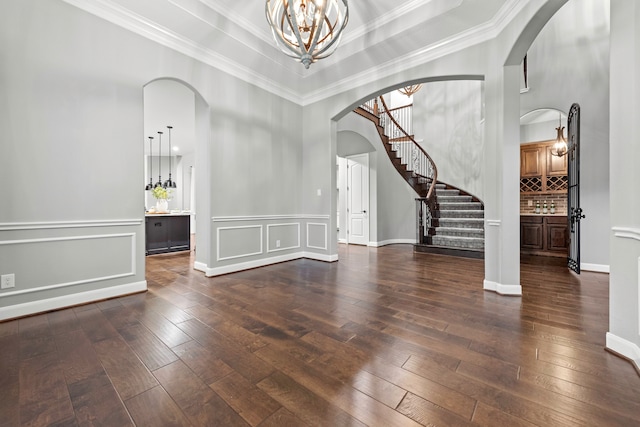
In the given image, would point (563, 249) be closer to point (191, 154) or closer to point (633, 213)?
point (633, 213)

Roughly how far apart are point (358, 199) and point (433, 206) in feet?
6.48

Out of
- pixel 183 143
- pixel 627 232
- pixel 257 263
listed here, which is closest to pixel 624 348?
pixel 627 232

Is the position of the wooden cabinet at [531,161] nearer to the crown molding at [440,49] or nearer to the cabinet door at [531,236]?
the cabinet door at [531,236]

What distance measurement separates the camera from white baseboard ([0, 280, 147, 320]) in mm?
2408

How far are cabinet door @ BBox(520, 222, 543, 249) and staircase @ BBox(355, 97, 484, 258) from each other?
→ 0.71 m

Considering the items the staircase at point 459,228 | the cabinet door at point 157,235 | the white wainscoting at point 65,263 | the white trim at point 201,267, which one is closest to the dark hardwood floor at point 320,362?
the white wainscoting at point 65,263

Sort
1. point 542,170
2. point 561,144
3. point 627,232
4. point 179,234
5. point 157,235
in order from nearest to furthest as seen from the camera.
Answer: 1. point 627,232
2. point 561,144
3. point 542,170
4. point 157,235
5. point 179,234

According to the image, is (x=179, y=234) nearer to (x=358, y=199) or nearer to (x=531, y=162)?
(x=358, y=199)

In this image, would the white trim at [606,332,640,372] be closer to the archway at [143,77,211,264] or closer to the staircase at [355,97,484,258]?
the staircase at [355,97,484,258]

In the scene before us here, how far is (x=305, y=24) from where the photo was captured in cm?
259

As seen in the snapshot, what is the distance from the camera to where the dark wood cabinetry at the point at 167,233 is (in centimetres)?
579

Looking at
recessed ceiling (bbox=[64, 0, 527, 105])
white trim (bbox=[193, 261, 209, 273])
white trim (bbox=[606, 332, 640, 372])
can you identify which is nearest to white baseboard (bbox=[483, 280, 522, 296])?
white trim (bbox=[606, 332, 640, 372])

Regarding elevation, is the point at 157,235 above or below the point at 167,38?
below

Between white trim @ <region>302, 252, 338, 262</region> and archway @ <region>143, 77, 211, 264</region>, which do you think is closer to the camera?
archway @ <region>143, 77, 211, 264</region>
